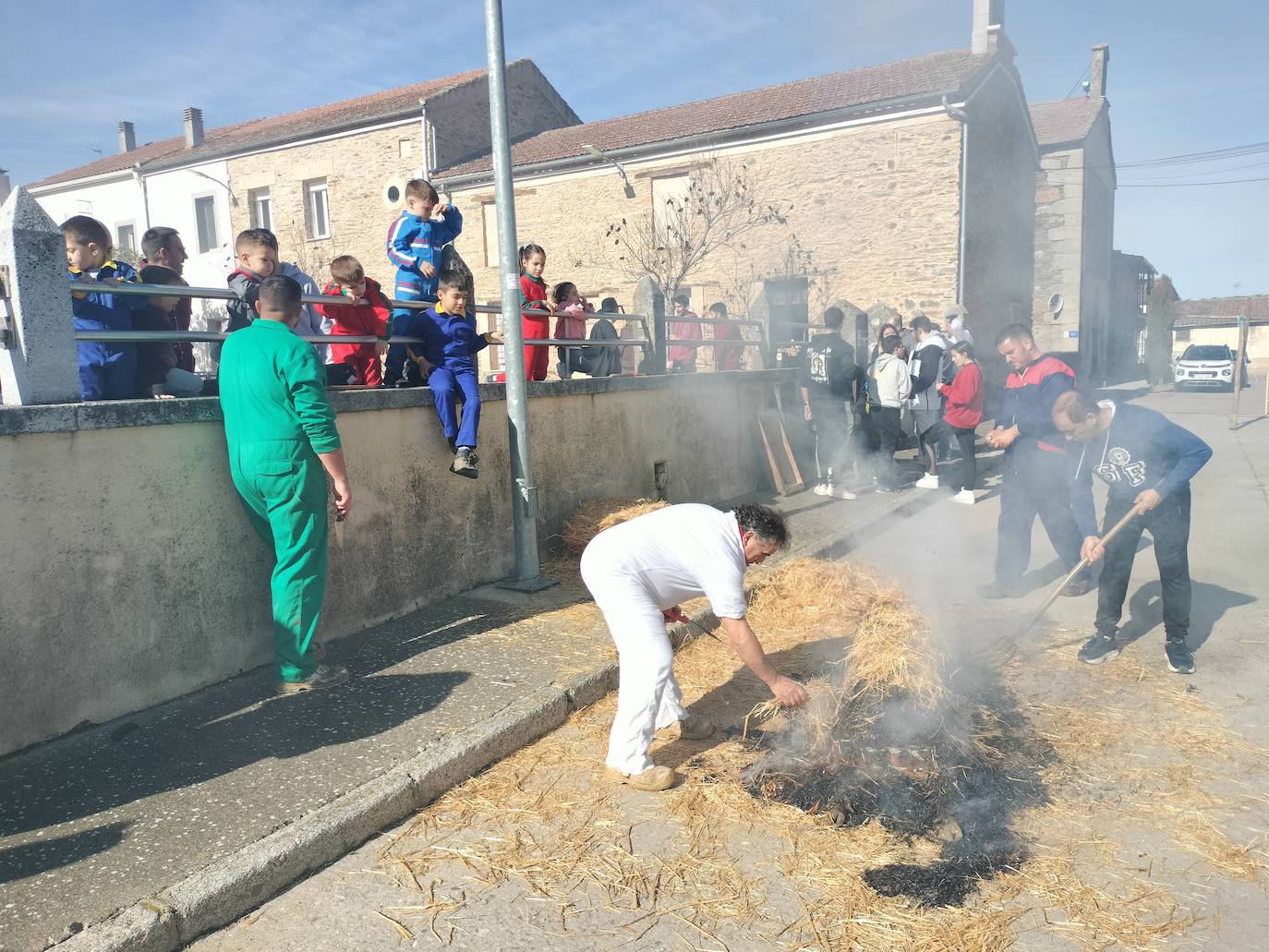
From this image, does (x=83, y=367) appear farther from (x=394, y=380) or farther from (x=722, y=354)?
(x=722, y=354)

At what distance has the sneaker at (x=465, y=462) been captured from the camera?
5.95m

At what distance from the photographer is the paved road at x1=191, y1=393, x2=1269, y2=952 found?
9.41 ft

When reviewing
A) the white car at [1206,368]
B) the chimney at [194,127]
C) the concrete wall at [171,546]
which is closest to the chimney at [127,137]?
the chimney at [194,127]

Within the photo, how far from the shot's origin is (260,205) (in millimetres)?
27062

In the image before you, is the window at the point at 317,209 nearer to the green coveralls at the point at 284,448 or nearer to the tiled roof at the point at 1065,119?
the tiled roof at the point at 1065,119

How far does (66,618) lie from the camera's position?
3.96 metres

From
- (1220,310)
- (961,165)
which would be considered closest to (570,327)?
(961,165)

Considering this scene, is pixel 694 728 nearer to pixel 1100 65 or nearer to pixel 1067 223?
pixel 1067 223

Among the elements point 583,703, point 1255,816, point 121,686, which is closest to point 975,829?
point 1255,816

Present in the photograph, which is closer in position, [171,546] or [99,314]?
[171,546]

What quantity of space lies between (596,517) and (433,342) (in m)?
2.07

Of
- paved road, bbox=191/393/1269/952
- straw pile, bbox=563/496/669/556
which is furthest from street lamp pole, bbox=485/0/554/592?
paved road, bbox=191/393/1269/952

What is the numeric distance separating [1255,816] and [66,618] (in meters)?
5.23

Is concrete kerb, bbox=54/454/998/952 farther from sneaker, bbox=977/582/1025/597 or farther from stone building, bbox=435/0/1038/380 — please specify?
stone building, bbox=435/0/1038/380
